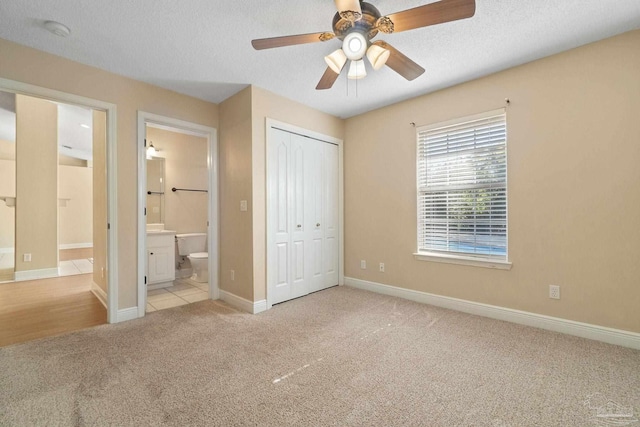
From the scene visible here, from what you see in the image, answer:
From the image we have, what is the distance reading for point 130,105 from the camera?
2949 mm

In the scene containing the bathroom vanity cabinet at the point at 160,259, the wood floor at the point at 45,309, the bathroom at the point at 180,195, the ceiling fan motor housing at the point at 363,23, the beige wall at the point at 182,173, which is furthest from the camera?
the beige wall at the point at 182,173

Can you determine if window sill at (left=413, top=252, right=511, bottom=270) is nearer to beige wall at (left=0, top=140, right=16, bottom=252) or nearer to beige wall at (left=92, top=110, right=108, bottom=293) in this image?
beige wall at (left=92, top=110, right=108, bottom=293)

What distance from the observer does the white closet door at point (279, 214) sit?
3.32 meters

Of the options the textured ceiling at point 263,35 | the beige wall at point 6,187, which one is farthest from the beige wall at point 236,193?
the beige wall at point 6,187

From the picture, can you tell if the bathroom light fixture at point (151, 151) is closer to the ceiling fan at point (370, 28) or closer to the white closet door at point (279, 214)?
the white closet door at point (279, 214)

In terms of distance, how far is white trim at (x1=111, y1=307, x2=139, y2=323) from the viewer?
2.85 meters

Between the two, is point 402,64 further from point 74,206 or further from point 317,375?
point 74,206

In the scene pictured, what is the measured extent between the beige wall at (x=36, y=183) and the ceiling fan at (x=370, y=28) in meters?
5.14

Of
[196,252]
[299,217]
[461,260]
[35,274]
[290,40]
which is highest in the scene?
[290,40]

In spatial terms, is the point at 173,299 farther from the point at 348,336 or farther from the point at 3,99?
the point at 3,99

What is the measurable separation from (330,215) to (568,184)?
2.66 meters

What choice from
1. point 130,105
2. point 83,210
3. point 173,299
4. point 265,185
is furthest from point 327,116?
point 83,210

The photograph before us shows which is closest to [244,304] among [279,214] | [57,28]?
[279,214]

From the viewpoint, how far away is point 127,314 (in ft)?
9.52
